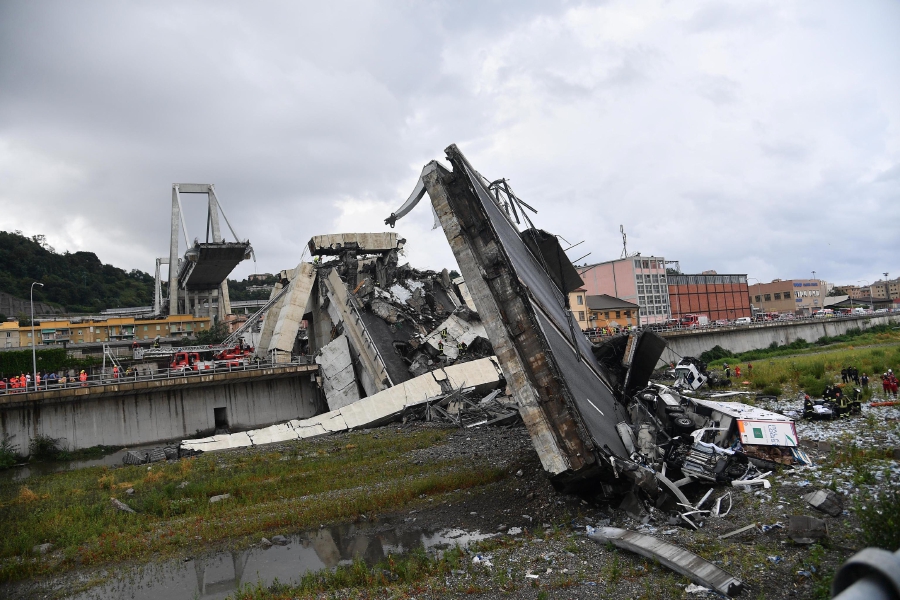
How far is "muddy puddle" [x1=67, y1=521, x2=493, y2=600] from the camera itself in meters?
8.16

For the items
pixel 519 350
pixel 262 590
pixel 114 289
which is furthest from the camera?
pixel 114 289

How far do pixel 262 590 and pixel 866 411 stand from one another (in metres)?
15.3

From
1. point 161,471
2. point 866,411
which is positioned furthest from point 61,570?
point 866,411

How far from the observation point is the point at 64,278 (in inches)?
3664

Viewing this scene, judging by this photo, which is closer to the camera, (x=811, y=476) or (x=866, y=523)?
(x=866, y=523)

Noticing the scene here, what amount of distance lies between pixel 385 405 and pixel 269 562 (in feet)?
49.5

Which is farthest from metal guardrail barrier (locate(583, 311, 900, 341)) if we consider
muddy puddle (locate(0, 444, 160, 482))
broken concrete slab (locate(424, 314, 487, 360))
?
muddy puddle (locate(0, 444, 160, 482))

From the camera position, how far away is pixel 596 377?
14.9m

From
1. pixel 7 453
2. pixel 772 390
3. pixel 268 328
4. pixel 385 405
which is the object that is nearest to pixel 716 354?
pixel 772 390

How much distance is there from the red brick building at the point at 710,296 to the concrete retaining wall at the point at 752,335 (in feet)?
49.3

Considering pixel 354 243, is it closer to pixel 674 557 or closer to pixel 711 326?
Answer: pixel 674 557

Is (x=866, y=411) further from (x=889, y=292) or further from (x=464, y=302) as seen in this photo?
(x=889, y=292)

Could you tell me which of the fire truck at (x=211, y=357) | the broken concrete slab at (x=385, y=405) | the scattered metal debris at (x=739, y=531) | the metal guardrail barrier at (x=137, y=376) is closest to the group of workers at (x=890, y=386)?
the scattered metal debris at (x=739, y=531)

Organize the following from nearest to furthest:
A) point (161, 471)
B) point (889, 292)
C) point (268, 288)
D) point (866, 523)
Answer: point (866, 523)
point (161, 471)
point (268, 288)
point (889, 292)
